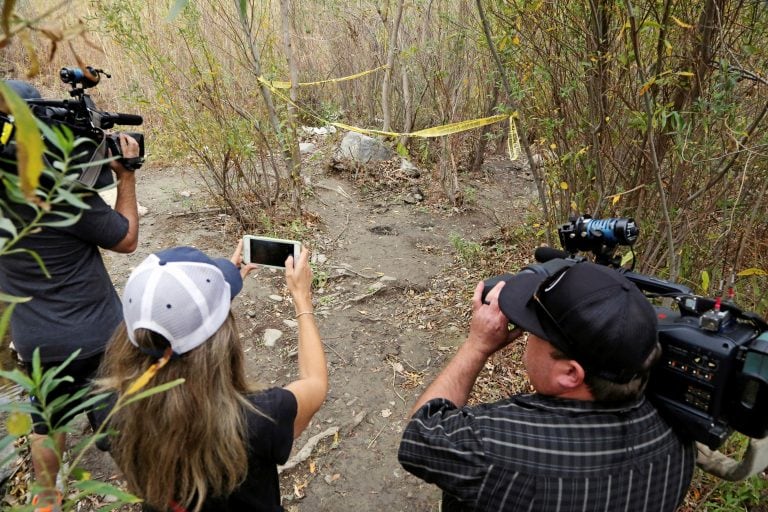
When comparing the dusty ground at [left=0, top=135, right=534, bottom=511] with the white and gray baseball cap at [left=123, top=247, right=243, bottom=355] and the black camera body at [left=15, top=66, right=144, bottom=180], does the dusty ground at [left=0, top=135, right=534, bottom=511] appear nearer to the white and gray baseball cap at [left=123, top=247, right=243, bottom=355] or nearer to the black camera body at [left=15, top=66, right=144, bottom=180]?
the white and gray baseball cap at [left=123, top=247, right=243, bottom=355]

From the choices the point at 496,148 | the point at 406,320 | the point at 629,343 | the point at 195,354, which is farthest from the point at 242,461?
the point at 496,148

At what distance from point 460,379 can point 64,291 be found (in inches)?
61.4

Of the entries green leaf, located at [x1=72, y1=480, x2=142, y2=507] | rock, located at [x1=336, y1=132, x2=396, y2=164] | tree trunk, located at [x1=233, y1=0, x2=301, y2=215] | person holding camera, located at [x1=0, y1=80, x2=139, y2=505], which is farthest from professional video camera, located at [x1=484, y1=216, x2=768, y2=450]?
rock, located at [x1=336, y1=132, x2=396, y2=164]

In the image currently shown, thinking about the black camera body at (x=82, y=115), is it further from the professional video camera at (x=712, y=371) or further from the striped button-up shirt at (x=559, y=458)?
the professional video camera at (x=712, y=371)

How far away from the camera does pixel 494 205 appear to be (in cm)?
587

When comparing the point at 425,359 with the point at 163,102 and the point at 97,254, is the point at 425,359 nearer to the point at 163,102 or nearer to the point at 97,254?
the point at 97,254

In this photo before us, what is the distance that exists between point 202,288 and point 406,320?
2.76 m

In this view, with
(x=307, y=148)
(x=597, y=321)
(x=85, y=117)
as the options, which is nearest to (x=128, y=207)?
(x=85, y=117)

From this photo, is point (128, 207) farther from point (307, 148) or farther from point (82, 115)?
point (307, 148)

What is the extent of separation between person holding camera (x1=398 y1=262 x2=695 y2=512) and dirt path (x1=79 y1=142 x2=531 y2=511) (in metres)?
1.47

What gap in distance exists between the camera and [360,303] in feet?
13.0

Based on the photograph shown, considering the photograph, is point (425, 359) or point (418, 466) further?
point (425, 359)

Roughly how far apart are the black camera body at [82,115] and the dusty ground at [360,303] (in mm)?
1252

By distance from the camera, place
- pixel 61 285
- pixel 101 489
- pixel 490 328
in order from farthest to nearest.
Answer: pixel 61 285 → pixel 490 328 → pixel 101 489
